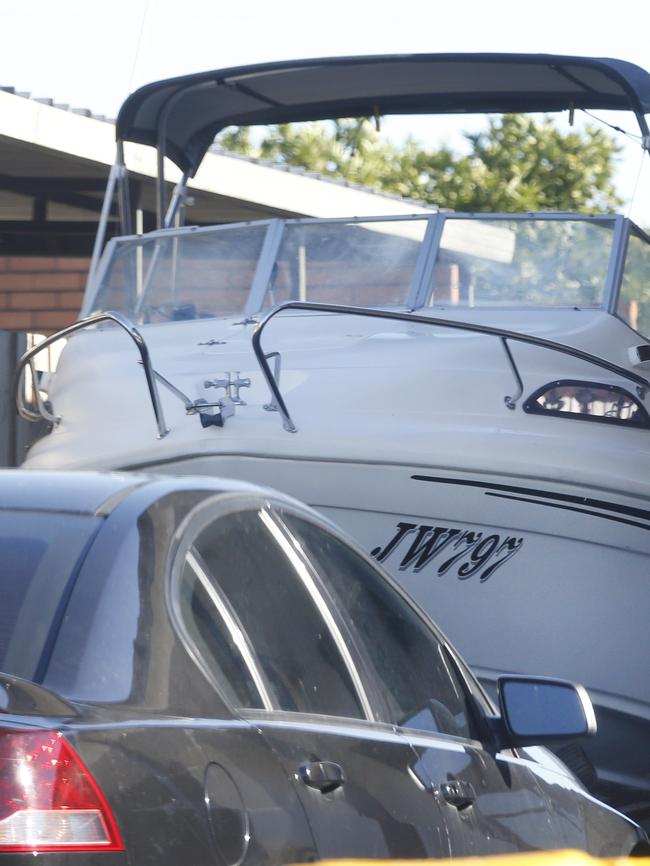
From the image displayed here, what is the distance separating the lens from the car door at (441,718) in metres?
3.15

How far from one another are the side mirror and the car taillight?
1.58 m

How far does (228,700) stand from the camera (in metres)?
2.48

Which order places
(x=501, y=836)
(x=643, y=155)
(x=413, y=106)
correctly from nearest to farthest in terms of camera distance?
(x=501, y=836) → (x=643, y=155) → (x=413, y=106)

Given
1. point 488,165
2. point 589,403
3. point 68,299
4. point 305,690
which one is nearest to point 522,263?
point 589,403

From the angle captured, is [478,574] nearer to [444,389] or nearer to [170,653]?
[444,389]

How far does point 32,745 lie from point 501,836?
158 cm

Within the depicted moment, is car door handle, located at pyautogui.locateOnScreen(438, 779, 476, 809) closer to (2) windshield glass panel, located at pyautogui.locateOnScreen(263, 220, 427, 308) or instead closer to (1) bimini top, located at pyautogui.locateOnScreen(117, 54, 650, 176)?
(2) windshield glass panel, located at pyautogui.locateOnScreen(263, 220, 427, 308)

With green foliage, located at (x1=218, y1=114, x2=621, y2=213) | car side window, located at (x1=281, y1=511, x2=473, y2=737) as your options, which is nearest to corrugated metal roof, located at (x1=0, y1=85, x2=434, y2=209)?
car side window, located at (x1=281, y1=511, x2=473, y2=737)

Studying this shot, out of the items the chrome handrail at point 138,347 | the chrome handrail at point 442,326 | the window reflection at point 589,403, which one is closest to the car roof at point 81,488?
the chrome handrail at point 442,326

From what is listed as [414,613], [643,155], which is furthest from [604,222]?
[414,613]

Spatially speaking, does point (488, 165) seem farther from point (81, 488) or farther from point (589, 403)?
point (81, 488)

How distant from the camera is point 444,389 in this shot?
6.52m

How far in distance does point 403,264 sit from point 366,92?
224 centimetres

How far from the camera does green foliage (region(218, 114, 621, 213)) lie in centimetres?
4172
